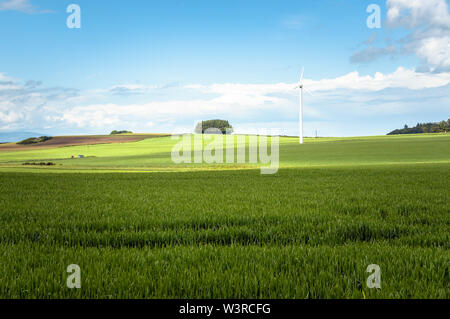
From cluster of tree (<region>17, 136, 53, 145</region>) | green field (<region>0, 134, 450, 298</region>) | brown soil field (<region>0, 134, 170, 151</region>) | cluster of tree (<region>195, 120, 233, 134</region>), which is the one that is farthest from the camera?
cluster of tree (<region>195, 120, 233, 134</region>)

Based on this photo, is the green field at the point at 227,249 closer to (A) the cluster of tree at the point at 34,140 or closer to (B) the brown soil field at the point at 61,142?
(B) the brown soil field at the point at 61,142

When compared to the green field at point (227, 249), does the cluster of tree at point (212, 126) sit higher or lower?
higher

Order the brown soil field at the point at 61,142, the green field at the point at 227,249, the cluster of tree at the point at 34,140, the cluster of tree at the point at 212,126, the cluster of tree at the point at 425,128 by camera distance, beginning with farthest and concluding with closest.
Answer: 1. the cluster of tree at the point at 425,128
2. the cluster of tree at the point at 212,126
3. the cluster of tree at the point at 34,140
4. the brown soil field at the point at 61,142
5. the green field at the point at 227,249

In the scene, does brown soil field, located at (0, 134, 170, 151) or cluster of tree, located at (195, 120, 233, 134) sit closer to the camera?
brown soil field, located at (0, 134, 170, 151)

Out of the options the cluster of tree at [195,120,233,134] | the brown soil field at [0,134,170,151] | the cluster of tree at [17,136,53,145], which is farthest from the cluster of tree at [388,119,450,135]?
the cluster of tree at [17,136,53,145]

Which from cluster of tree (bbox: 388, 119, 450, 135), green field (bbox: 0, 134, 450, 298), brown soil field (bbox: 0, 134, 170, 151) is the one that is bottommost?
green field (bbox: 0, 134, 450, 298)

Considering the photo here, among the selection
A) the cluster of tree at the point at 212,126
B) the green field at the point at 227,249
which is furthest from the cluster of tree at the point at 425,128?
the green field at the point at 227,249

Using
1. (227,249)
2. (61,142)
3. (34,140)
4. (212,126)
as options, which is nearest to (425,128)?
(212,126)

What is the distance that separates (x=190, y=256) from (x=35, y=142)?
12069 cm

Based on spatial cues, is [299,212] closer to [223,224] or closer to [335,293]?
[223,224]

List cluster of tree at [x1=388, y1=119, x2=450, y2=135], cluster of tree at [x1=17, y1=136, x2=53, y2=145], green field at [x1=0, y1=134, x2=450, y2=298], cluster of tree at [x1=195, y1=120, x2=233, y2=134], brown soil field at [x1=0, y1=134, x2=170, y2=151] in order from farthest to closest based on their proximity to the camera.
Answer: cluster of tree at [x1=388, y1=119, x2=450, y2=135], cluster of tree at [x1=195, y1=120, x2=233, y2=134], cluster of tree at [x1=17, y1=136, x2=53, y2=145], brown soil field at [x1=0, y1=134, x2=170, y2=151], green field at [x1=0, y1=134, x2=450, y2=298]

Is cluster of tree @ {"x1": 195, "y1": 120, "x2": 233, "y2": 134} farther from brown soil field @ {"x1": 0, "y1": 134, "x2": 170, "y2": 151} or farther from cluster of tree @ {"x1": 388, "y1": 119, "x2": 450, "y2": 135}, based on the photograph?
cluster of tree @ {"x1": 388, "y1": 119, "x2": 450, "y2": 135}

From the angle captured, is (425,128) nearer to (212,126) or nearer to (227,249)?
(212,126)

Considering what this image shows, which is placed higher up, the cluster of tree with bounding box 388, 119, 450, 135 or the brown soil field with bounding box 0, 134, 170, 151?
the cluster of tree with bounding box 388, 119, 450, 135
